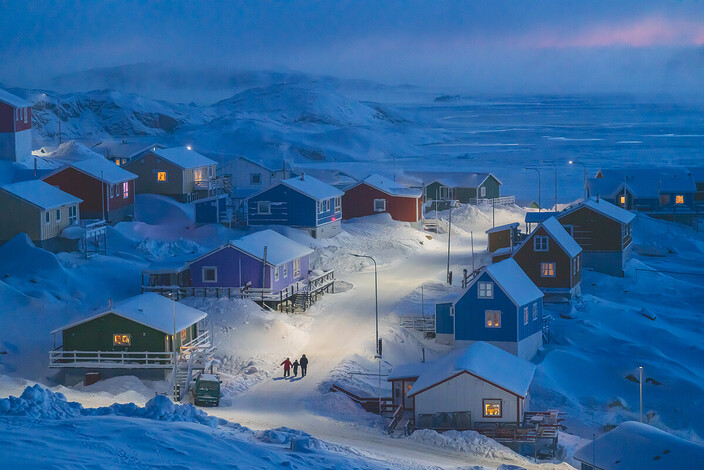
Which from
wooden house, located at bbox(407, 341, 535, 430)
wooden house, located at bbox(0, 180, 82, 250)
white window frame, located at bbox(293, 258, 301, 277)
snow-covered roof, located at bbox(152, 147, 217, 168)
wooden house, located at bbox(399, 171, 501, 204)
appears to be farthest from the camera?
wooden house, located at bbox(399, 171, 501, 204)

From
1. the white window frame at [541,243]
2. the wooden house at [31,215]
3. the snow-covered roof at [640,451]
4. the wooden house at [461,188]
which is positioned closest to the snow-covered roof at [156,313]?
the wooden house at [31,215]

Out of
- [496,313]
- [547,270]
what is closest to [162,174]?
[547,270]

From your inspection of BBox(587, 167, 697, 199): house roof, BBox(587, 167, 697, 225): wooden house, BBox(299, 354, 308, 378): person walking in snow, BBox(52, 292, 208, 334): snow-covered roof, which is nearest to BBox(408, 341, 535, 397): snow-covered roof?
BBox(299, 354, 308, 378): person walking in snow

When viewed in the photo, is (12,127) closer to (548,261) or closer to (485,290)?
(548,261)

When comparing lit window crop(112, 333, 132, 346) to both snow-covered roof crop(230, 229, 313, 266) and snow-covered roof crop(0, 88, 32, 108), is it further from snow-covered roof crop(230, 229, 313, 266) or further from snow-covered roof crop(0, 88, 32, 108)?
snow-covered roof crop(0, 88, 32, 108)

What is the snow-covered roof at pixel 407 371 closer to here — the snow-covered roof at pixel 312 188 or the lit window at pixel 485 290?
the lit window at pixel 485 290

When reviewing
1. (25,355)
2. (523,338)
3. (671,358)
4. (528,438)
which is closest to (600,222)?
(671,358)
